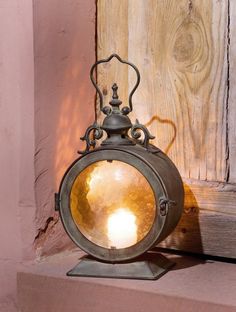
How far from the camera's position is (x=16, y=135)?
172 centimetres

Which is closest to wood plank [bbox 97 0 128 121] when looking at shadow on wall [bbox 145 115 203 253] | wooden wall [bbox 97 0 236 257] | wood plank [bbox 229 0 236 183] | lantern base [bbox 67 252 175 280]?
wooden wall [bbox 97 0 236 257]

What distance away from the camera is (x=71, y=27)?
1785 millimetres

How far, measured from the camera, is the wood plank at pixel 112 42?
1815mm

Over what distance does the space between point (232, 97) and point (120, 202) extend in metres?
0.40

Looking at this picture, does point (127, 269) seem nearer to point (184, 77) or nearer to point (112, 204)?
point (112, 204)

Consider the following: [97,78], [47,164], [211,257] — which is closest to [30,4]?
[97,78]

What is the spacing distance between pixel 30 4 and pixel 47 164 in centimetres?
41

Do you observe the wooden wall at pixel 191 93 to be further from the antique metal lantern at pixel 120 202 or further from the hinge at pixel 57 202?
the hinge at pixel 57 202

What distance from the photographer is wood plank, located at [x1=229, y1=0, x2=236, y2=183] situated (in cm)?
165

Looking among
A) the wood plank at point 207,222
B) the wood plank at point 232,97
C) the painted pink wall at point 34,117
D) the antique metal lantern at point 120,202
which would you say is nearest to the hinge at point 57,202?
the antique metal lantern at point 120,202

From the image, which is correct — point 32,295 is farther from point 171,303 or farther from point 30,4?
point 30,4

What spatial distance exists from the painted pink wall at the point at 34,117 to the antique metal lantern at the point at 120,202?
14 centimetres

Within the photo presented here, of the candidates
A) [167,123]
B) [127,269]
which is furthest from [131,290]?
[167,123]

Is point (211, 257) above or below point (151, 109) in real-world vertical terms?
below
